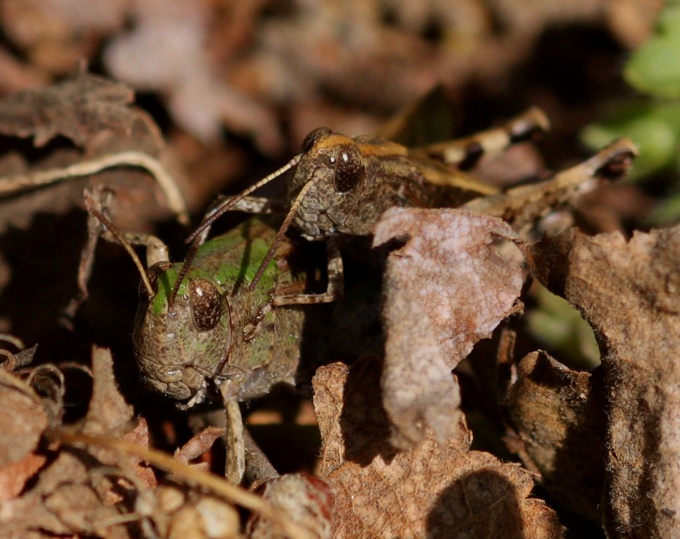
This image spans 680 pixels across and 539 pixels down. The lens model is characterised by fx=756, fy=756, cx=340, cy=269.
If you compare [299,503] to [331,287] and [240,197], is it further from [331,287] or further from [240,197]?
[240,197]

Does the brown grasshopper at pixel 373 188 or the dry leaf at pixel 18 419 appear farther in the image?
the brown grasshopper at pixel 373 188

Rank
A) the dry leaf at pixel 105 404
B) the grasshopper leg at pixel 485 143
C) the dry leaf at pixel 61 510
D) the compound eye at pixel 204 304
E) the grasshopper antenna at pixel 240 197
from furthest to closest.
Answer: the grasshopper leg at pixel 485 143, the grasshopper antenna at pixel 240 197, the compound eye at pixel 204 304, the dry leaf at pixel 105 404, the dry leaf at pixel 61 510

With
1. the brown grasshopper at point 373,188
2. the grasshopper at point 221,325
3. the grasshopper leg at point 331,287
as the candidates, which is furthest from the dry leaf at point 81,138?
the grasshopper leg at point 331,287

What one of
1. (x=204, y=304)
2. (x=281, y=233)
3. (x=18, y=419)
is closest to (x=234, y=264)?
(x=281, y=233)

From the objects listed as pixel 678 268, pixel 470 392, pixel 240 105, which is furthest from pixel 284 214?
pixel 240 105

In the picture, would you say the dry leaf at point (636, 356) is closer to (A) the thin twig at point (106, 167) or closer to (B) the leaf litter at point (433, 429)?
(B) the leaf litter at point (433, 429)

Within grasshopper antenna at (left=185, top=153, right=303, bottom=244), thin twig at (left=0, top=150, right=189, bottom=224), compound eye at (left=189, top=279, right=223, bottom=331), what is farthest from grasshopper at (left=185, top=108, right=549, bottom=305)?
thin twig at (left=0, top=150, right=189, bottom=224)

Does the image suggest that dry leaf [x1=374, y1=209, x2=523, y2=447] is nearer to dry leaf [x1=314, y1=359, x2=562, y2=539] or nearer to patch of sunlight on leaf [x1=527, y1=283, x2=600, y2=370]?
dry leaf [x1=314, y1=359, x2=562, y2=539]
